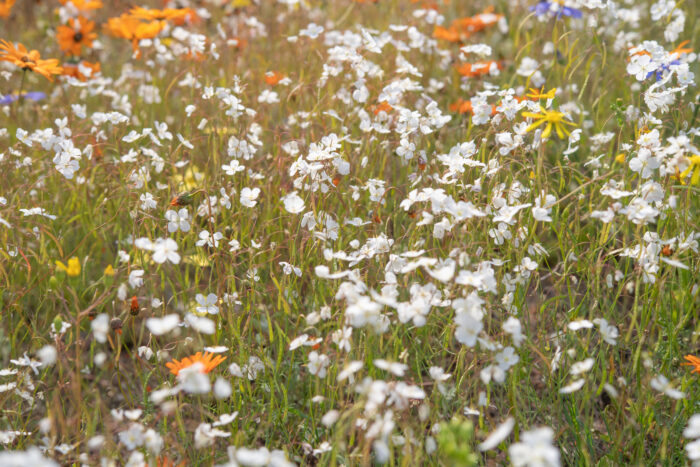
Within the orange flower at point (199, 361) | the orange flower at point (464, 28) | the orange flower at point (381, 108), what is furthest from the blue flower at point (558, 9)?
the orange flower at point (199, 361)

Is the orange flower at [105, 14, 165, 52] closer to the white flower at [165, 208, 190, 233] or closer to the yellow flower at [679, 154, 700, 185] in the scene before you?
the white flower at [165, 208, 190, 233]

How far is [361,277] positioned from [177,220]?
1.82ft

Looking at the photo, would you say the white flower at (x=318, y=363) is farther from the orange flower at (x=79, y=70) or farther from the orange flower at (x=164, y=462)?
the orange flower at (x=79, y=70)

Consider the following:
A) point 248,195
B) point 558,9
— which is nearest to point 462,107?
point 558,9

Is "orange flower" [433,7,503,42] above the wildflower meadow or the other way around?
above

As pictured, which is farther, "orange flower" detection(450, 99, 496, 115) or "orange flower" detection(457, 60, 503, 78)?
"orange flower" detection(457, 60, 503, 78)

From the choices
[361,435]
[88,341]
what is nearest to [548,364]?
[361,435]

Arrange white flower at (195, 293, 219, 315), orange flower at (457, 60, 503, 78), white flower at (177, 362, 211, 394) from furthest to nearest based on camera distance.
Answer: orange flower at (457, 60, 503, 78), white flower at (195, 293, 219, 315), white flower at (177, 362, 211, 394)

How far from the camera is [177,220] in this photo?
171 centimetres

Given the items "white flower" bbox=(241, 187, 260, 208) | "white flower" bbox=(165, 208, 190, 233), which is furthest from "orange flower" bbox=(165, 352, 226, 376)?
"white flower" bbox=(241, 187, 260, 208)

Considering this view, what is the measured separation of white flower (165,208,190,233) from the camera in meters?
1.67

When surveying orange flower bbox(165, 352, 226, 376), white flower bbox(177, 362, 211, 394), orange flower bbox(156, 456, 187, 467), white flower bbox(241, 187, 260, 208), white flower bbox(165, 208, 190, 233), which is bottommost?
orange flower bbox(156, 456, 187, 467)

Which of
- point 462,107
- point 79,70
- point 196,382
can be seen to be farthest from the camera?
point 79,70

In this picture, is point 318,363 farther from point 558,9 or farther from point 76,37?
point 76,37
